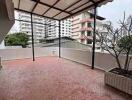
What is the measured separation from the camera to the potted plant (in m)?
3.08

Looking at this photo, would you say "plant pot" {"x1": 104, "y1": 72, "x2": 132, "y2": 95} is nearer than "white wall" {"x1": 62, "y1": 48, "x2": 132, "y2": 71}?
Yes

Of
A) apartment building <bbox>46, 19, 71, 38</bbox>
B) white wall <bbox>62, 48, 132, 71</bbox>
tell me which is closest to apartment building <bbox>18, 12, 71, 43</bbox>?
apartment building <bbox>46, 19, 71, 38</bbox>

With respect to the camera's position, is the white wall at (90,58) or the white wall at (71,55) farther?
the white wall at (71,55)

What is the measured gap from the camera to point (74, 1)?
4863mm

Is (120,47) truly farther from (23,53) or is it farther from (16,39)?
(16,39)

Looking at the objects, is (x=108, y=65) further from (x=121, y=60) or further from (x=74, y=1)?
(x=74, y=1)

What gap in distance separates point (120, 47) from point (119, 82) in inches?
43.0

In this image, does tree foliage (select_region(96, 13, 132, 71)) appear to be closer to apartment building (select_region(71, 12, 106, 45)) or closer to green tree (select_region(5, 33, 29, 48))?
apartment building (select_region(71, 12, 106, 45))

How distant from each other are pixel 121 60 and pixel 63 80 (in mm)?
2016

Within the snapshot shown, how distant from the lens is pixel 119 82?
3160 mm

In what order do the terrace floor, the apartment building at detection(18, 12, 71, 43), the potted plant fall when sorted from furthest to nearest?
the apartment building at detection(18, 12, 71, 43), the potted plant, the terrace floor

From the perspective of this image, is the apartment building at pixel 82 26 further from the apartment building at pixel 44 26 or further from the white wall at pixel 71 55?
the white wall at pixel 71 55

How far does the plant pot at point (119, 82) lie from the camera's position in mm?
2938

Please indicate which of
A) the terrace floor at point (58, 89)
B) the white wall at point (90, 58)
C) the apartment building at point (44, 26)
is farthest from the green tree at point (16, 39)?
the terrace floor at point (58, 89)
